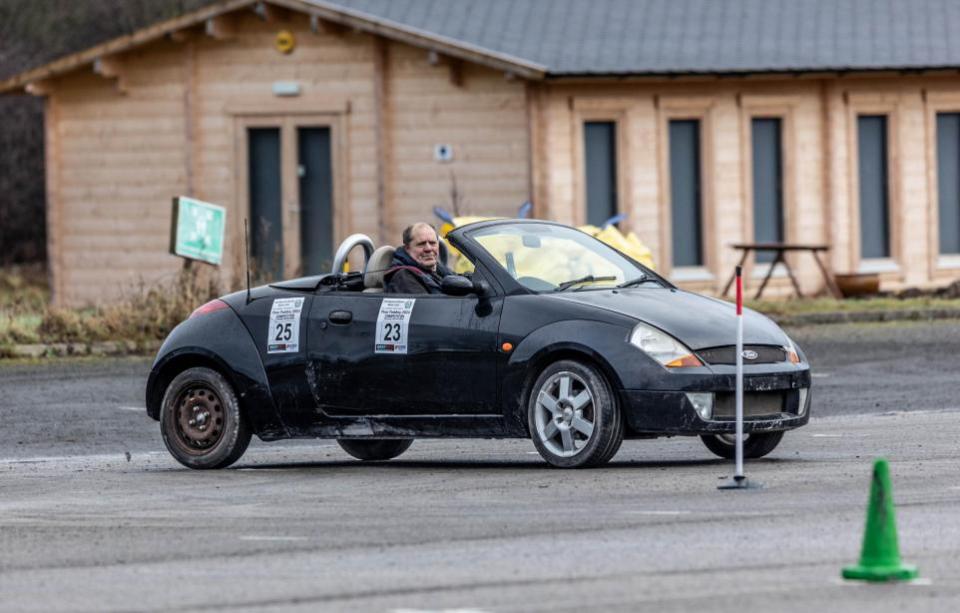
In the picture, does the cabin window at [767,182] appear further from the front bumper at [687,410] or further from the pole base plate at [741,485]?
the pole base plate at [741,485]

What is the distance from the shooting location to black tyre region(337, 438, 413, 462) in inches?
578

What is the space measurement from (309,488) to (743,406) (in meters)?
2.53

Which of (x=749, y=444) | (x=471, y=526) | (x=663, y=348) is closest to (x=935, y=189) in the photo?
(x=749, y=444)

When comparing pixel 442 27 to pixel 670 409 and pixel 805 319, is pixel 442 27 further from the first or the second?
pixel 670 409

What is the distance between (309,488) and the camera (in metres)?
12.6

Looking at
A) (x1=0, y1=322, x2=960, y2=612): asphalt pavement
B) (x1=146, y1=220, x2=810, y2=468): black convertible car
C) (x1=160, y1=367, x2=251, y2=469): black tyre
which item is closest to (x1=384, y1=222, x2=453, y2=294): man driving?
(x1=146, y1=220, x2=810, y2=468): black convertible car

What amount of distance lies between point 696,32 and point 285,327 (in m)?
19.1

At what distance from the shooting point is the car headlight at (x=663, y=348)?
12617 millimetres

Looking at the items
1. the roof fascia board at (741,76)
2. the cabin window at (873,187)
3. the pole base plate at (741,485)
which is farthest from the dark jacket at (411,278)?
the cabin window at (873,187)

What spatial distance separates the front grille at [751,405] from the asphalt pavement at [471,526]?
0.32 meters

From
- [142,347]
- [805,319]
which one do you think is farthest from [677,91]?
[142,347]

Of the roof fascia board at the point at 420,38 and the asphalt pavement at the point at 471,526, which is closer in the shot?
the asphalt pavement at the point at 471,526

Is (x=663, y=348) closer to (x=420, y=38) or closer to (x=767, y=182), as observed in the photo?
(x=420, y=38)

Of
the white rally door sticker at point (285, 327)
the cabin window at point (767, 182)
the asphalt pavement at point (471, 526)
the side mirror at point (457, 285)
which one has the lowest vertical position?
the asphalt pavement at point (471, 526)
